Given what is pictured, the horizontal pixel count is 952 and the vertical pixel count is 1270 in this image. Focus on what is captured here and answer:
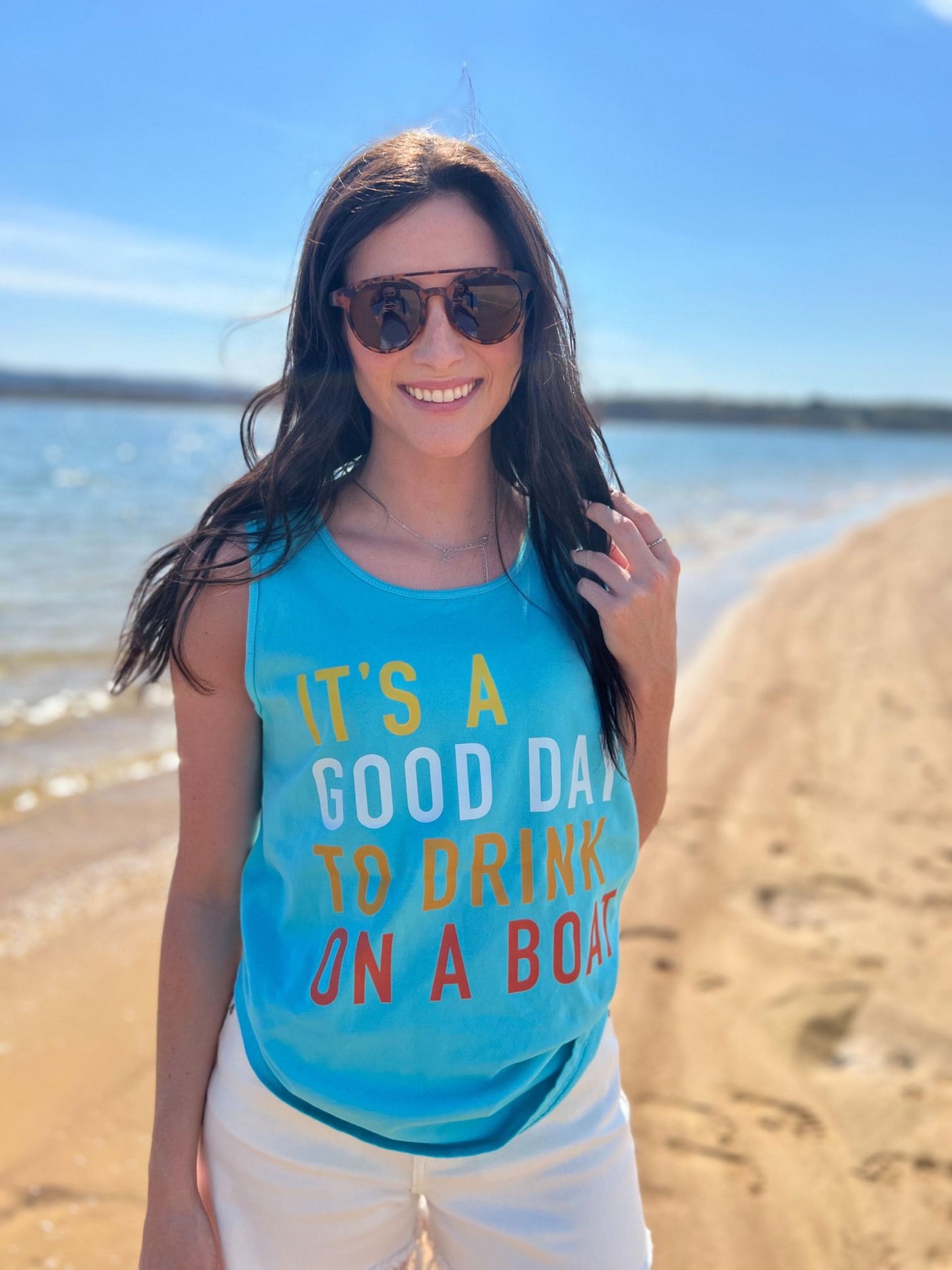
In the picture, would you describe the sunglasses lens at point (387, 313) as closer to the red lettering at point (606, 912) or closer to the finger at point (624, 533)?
the finger at point (624, 533)

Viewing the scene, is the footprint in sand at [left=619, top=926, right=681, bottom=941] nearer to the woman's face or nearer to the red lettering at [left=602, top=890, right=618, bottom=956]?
the red lettering at [left=602, top=890, right=618, bottom=956]

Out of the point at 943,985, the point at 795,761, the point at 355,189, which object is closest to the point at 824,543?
the point at 795,761

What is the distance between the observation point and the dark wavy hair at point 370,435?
1.50 meters

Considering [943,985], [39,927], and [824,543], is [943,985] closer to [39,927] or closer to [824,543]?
[39,927]

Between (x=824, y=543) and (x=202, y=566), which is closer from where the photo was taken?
(x=202, y=566)

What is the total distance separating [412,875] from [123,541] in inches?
577

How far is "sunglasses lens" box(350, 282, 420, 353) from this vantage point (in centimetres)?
149

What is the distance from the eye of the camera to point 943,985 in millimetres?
3506

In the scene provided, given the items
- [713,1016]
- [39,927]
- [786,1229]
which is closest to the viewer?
[786,1229]

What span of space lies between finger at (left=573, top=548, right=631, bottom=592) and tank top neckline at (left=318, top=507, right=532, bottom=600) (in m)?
0.10

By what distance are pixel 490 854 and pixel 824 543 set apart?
16.1 metres

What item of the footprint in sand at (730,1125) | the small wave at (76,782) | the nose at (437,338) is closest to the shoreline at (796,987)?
the footprint in sand at (730,1125)

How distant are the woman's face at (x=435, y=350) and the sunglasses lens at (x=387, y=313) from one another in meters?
0.02

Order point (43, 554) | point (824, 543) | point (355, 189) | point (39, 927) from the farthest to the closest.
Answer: point (824, 543), point (43, 554), point (39, 927), point (355, 189)
